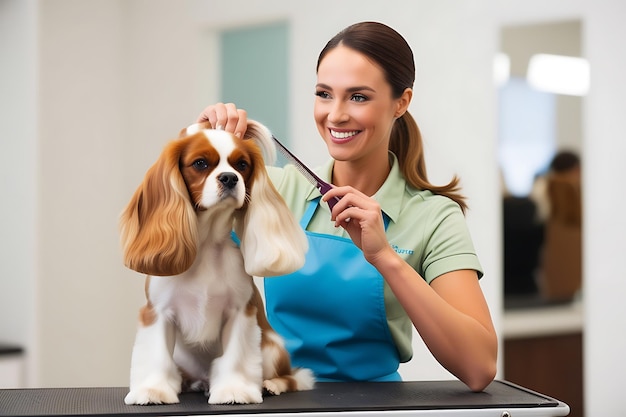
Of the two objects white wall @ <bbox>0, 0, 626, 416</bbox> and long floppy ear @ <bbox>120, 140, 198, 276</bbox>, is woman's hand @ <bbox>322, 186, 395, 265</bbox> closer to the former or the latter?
long floppy ear @ <bbox>120, 140, 198, 276</bbox>

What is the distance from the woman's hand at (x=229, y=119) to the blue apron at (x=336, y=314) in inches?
14.0

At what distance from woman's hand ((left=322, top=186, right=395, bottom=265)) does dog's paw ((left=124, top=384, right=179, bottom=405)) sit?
1.41 feet

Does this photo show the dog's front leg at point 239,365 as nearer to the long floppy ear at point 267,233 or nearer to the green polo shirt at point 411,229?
the long floppy ear at point 267,233

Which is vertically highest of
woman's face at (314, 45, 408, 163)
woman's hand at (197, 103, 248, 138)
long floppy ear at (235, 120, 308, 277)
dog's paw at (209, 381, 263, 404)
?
woman's face at (314, 45, 408, 163)

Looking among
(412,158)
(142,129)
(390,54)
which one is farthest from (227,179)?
(142,129)

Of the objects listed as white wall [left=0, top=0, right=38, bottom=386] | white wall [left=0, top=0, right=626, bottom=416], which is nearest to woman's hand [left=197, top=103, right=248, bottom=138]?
white wall [left=0, top=0, right=626, bottom=416]

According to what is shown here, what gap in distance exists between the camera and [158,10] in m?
4.47

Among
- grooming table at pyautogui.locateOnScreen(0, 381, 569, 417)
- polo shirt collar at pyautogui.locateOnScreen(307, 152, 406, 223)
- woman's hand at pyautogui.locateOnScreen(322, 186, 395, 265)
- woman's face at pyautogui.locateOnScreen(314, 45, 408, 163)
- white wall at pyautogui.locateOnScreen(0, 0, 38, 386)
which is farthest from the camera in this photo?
white wall at pyautogui.locateOnScreen(0, 0, 38, 386)

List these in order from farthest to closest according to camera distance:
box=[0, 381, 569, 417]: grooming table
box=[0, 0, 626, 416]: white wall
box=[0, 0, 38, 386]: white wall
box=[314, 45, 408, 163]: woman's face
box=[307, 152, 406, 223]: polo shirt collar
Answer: box=[0, 0, 38, 386]: white wall → box=[0, 0, 626, 416]: white wall → box=[307, 152, 406, 223]: polo shirt collar → box=[314, 45, 408, 163]: woman's face → box=[0, 381, 569, 417]: grooming table

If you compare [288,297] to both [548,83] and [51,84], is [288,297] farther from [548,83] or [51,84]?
Result: [548,83]

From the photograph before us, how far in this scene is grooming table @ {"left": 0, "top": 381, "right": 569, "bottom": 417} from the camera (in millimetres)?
1276

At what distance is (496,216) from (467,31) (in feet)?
2.69

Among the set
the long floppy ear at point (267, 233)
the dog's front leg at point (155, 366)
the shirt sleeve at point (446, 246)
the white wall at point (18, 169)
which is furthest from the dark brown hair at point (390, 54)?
the white wall at point (18, 169)

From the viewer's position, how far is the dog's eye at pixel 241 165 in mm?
1371
